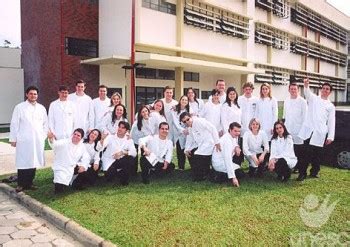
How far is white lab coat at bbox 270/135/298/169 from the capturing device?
6242 mm

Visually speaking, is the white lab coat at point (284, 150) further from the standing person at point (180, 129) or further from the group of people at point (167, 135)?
the standing person at point (180, 129)

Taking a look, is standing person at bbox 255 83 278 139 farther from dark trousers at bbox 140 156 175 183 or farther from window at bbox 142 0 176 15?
window at bbox 142 0 176 15

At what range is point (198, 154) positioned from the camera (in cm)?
657

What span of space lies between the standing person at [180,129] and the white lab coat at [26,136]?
8.53ft

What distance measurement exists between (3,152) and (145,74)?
30.7 feet

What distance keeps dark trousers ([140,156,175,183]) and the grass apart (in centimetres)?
17

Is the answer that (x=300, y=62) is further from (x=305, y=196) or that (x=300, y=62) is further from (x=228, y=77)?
(x=305, y=196)

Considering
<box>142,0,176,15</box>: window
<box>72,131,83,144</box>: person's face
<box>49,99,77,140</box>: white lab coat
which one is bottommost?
<box>72,131,83,144</box>: person's face

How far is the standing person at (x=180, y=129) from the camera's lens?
23.2 ft

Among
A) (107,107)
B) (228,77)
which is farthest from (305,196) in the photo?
(228,77)

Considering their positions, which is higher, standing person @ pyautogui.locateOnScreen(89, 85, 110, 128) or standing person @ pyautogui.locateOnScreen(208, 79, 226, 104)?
standing person @ pyautogui.locateOnScreen(208, 79, 226, 104)

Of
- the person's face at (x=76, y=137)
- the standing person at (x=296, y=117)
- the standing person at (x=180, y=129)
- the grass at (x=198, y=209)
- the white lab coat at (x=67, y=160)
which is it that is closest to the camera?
the grass at (x=198, y=209)

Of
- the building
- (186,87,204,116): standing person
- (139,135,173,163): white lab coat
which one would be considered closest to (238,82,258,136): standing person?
(186,87,204,116): standing person
